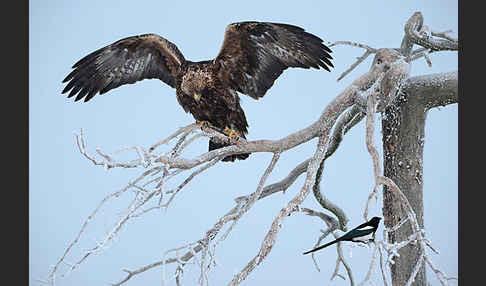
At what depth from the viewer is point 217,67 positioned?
2170mm

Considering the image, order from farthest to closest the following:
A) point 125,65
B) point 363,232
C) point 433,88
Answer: point 125,65 < point 433,88 < point 363,232

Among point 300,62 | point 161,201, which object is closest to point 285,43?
point 300,62

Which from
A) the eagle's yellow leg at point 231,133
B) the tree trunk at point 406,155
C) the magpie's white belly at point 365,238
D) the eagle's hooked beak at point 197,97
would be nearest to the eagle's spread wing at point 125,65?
the eagle's hooked beak at point 197,97

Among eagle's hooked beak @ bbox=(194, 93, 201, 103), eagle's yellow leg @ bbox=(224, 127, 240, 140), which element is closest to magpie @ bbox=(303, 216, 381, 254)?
eagle's yellow leg @ bbox=(224, 127, 240, 140)

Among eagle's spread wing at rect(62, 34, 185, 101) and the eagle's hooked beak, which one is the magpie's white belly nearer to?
the eagle's hooked beak

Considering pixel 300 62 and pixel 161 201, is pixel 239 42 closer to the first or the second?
pixel 300 62

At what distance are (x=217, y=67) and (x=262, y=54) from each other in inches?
7.0

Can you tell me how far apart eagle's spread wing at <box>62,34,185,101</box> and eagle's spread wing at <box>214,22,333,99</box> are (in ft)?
0.68

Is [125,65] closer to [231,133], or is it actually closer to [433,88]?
[231,133]

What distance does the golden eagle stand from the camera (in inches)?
82.0

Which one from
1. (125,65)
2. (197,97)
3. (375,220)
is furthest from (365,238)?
(125,65)

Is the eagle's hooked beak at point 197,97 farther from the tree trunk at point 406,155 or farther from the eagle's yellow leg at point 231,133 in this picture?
the tree trunk at point 406,155

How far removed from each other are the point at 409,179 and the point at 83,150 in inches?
46.7

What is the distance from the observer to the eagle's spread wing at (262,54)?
2057 mm
